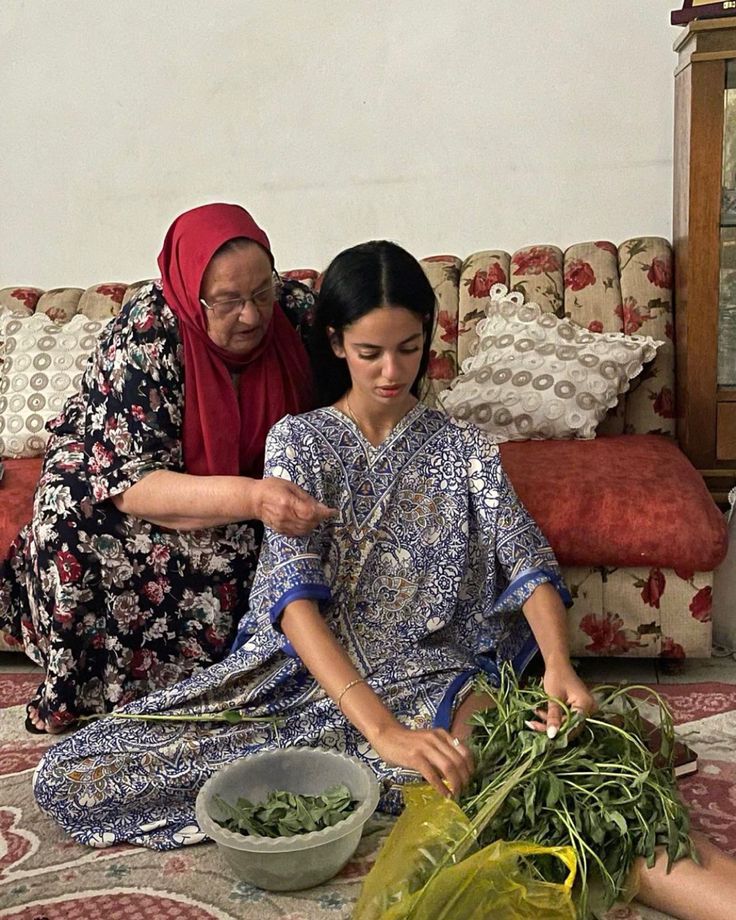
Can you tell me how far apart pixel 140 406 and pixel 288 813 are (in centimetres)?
86

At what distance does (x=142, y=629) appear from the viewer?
2207mm

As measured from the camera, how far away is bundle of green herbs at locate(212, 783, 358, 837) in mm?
1630

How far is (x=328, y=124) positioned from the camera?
11.1ft

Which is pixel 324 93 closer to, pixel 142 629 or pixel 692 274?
pixel 692 274

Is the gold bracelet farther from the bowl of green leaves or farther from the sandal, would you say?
the sandal

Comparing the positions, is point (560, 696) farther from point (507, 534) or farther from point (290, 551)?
point (290, 551)

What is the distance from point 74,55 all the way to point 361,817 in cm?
282

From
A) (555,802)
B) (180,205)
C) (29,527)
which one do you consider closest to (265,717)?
(555,802)

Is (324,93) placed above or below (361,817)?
above

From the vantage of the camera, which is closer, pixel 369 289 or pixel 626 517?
pixel 369 289

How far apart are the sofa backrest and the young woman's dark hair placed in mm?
1030

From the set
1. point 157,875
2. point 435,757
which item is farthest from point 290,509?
point 157,875

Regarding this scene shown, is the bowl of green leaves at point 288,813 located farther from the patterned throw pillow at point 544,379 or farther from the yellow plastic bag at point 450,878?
Result: the patterned throw pillow at point 544,379

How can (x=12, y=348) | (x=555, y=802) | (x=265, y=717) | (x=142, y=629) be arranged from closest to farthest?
1. (x=555, y=802)
2. (x=265, y=717)
3. (x=142, y=629)
4. (x=12, y=348)
